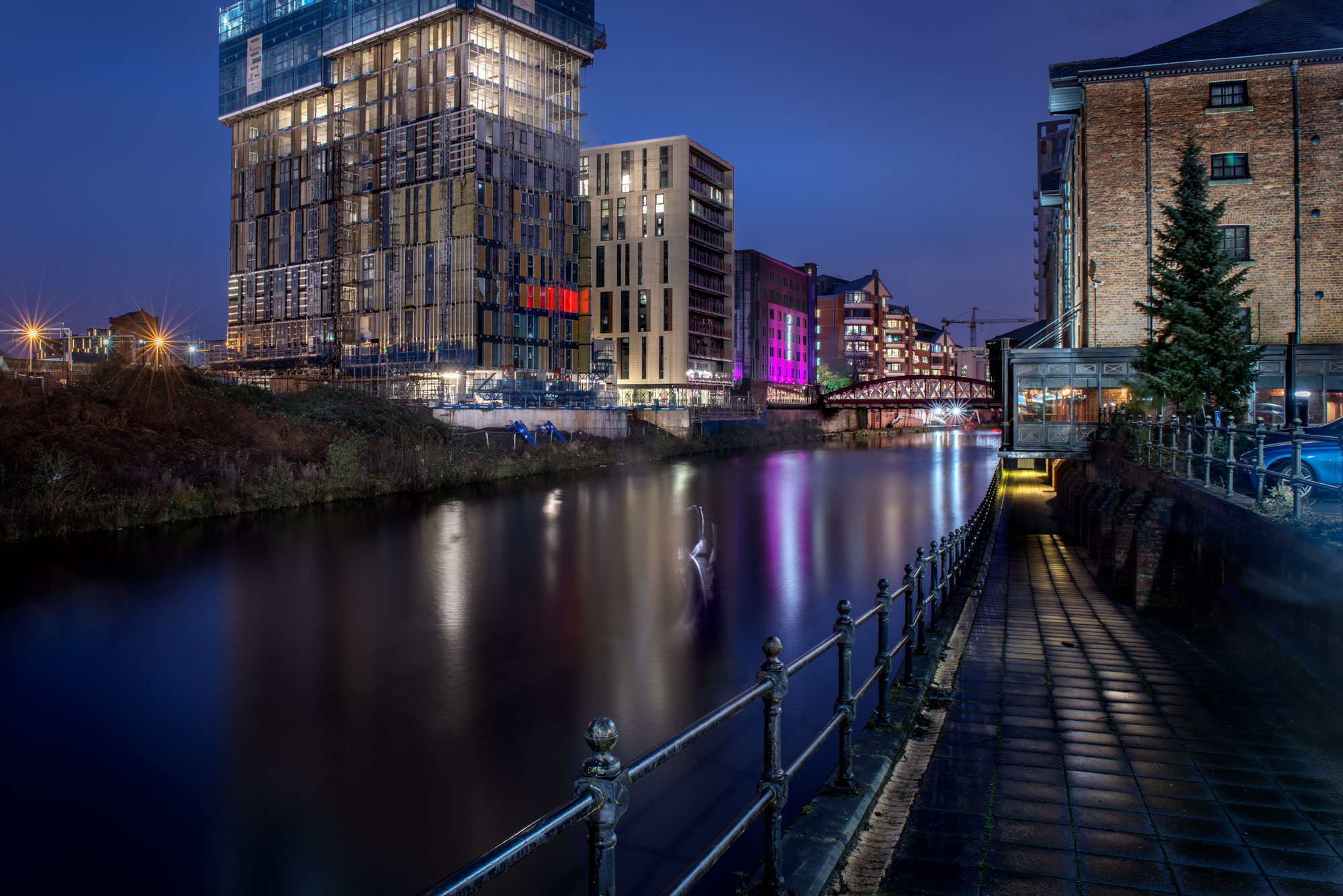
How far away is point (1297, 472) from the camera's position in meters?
8.07

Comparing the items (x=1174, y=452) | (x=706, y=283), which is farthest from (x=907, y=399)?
(x=1174, y=452)

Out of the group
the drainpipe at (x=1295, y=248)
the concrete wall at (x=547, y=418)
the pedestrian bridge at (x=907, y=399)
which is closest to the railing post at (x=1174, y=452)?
the drainpipe at (x=1295, y=248)

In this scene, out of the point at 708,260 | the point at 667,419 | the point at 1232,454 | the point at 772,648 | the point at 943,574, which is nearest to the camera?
the point at 772,648

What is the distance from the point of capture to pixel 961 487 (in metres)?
43.2

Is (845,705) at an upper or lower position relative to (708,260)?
lower

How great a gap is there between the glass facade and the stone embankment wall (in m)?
55.2

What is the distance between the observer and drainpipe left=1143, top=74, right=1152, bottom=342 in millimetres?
27516

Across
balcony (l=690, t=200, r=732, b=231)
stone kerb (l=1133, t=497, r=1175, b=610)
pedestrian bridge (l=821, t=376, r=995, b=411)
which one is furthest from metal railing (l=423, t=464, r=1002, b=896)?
pedestrian bridge (l=821, t=376, r=995, b=411)

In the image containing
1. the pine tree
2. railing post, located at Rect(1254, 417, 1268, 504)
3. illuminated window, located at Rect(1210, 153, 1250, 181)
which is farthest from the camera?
illuminated window, located at Rect(1210, 153, 1250, 181)

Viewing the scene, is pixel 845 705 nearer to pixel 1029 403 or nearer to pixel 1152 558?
pixel 1152 558

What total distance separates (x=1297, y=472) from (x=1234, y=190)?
79.5 ft

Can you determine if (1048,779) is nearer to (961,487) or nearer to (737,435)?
(961,487)

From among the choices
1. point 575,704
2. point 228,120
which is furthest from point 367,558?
point 228,120

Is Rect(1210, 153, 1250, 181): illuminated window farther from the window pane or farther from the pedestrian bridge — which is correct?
the pedestrian bridge
